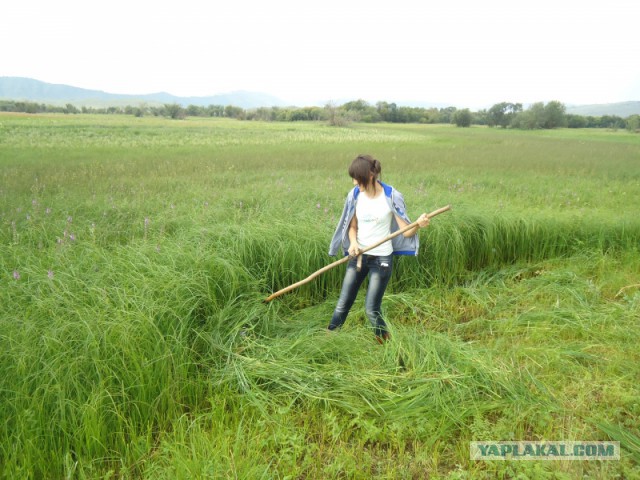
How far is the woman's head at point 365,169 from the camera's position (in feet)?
9.91

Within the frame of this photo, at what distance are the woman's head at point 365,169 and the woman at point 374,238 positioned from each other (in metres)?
0.01

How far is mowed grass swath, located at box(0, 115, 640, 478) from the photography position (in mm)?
2184

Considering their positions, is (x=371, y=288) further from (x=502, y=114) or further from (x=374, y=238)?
(x=502, y=114)

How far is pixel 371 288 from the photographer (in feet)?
10.8

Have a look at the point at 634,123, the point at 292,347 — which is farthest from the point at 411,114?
the point at 292,347

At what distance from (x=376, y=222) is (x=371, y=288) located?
1.72 feet

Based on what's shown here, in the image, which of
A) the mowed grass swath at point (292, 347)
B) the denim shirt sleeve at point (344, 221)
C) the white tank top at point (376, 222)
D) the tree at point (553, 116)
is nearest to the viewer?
the mowed grass swath at point (292, 347)

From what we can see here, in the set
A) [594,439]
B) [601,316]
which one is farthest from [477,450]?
[601,316]

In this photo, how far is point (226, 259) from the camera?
12.8ft

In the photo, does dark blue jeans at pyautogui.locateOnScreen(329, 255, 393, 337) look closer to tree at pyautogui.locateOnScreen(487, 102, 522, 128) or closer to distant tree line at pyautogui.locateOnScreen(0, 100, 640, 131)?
distant tree line at pyautogui.locateOnScreen(0, 100, 640, 131)

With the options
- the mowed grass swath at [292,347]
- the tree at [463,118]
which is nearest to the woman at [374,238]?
the mowed grass swath at [292,347]

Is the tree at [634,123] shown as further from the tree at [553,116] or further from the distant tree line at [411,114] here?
the tree at [553,116]

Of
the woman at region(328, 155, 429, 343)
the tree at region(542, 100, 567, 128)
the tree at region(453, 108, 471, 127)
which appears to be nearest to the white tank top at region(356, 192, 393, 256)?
the woman at region(328, 155, 429, 343)

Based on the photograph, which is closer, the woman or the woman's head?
the woman's head
